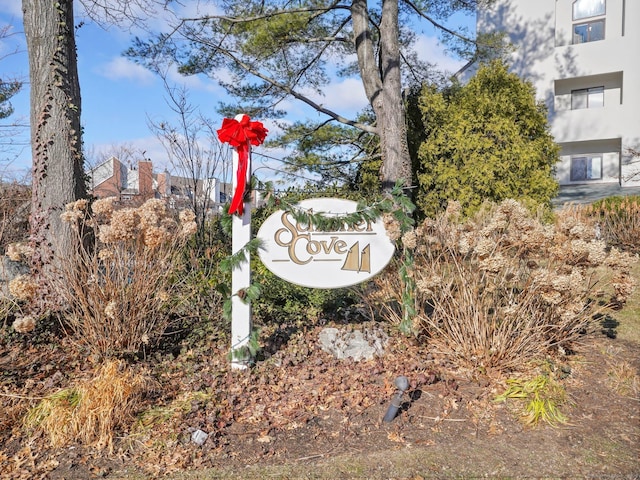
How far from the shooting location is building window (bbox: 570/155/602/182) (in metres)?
18.5

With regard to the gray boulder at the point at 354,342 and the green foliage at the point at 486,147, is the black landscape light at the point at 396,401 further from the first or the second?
the green foliage at the point at 486,147

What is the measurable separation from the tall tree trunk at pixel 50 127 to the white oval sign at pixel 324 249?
227 centimetres

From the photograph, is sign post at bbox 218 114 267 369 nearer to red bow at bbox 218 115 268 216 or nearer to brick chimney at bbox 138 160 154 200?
red bow at bbox 218 115 268 216

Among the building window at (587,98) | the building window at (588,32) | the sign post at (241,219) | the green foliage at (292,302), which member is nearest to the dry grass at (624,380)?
the green foliage at (292,302)

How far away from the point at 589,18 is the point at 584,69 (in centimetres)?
195

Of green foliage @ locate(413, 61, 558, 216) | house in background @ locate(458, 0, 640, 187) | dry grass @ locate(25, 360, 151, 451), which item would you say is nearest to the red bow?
dry grass @ locate(25, 360, 151, 451)

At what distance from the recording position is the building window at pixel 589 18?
17.4 m

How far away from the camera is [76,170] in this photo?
15.9ft

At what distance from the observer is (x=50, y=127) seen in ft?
15.5

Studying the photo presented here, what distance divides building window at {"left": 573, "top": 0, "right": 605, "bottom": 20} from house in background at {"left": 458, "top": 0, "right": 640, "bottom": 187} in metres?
0.03

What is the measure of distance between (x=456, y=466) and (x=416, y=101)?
26.6 ft

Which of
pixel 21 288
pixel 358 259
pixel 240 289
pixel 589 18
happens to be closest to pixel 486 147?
pixel 358 259

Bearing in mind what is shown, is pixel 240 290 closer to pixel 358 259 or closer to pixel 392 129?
pixel 358 259

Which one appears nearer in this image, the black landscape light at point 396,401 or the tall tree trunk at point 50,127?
the black landscape light at point 396,401
